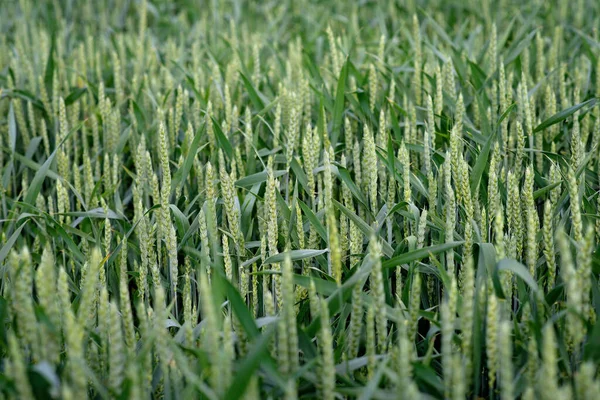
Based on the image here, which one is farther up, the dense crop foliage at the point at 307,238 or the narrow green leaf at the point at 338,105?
the narrow green leaf at the point at 338,105

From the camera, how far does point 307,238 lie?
1643 millimetres

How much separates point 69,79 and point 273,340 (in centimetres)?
180

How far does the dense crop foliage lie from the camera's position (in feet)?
3.32

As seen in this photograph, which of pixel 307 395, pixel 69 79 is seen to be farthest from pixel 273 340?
pixel 69 79

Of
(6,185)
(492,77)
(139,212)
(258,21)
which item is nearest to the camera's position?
(139,212)

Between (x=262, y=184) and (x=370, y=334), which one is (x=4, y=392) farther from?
(x=262, y=184)

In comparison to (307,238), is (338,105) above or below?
above

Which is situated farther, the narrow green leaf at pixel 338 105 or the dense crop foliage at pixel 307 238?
the narrow green leaf at pixel 338 105

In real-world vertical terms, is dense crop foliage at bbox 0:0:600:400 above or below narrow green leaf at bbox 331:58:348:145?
below

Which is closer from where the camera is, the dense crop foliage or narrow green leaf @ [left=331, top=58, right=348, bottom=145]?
the dense crop foliage

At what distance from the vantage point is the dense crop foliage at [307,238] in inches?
39.8

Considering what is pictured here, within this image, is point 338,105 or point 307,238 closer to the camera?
point 307,238

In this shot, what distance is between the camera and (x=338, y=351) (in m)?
1.21

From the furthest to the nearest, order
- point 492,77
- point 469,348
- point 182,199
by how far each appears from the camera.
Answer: point 492,77, point 182,199, point 469,348
